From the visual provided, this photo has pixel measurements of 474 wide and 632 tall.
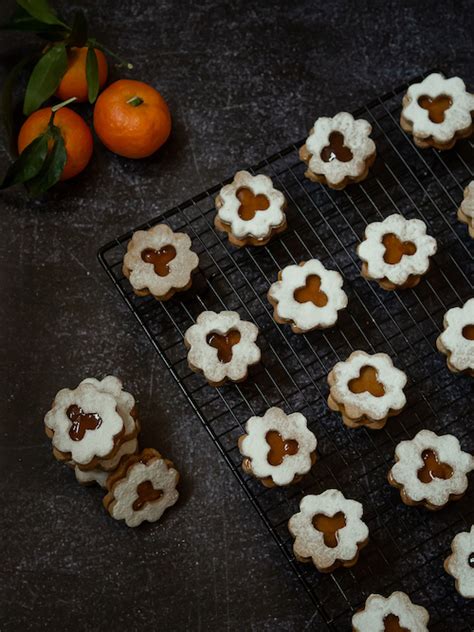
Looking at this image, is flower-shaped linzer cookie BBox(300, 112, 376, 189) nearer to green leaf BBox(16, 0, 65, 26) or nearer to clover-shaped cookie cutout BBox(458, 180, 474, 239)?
clover-shaped cookie cutout BBox(458, 180, 474, 239)

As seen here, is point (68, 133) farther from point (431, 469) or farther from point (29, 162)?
point (431, 469)

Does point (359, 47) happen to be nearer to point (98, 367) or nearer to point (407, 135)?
point (407, 135)

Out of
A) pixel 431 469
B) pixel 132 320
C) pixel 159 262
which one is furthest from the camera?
pixel 132 320


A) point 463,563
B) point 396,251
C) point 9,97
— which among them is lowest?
point 463,563

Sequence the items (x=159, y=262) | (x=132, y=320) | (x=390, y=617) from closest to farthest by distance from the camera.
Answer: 1. (x=390, y=617)
2. (x=159, y=262)
3. (x=132, y=320)

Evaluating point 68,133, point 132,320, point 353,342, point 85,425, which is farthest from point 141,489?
point 68,133

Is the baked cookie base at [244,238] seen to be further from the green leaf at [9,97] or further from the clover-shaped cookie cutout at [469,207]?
the green leaf at [9,97]

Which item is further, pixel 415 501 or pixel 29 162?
pixel 29 162

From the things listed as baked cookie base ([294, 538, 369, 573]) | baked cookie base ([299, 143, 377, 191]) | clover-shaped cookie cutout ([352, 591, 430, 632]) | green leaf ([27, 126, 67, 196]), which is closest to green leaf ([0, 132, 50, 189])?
green leaf ([27, 126, 67, 196])
